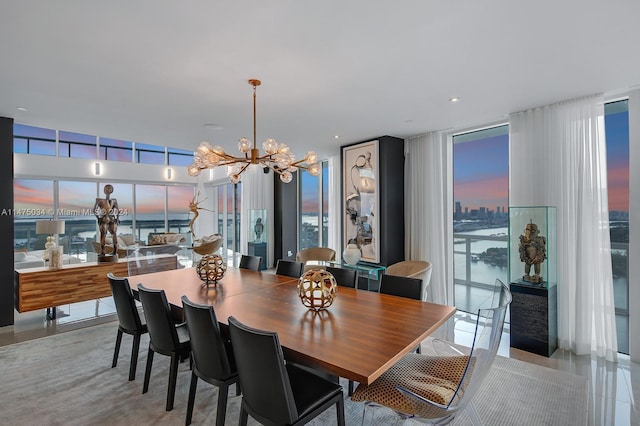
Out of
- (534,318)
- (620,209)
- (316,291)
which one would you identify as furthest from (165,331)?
(620,209)

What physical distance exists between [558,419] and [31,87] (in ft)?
17.0

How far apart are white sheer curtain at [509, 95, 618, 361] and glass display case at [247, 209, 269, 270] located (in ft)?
18.5

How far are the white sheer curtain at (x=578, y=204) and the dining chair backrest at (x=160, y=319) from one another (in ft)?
12.9

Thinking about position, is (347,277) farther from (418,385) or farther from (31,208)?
(31,208)

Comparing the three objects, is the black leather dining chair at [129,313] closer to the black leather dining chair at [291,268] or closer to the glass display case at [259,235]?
the black leather dining chair at [291,268]

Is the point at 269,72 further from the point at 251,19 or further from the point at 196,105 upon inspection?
the point at 196,105

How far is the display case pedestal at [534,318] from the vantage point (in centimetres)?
338

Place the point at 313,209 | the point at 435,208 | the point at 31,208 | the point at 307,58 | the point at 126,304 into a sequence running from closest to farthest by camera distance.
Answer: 1. the point at 307,58
2. the point at 126,304
3. the point at 435,208
4. the point at 31,208
5. the point at 313,209

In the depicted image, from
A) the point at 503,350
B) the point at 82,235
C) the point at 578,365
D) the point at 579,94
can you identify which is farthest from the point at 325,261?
the point at 82,235

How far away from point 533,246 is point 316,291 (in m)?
2.64

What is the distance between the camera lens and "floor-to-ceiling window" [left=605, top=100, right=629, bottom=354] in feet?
11.2

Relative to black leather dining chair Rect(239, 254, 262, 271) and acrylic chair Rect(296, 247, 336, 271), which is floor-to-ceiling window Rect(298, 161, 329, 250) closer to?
acrylic chair Rect(296, 247, 336, 271)

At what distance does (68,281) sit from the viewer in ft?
14.2

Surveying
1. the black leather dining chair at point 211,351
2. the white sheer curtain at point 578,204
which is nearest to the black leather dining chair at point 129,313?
the black leather dining chair at point 211,351
